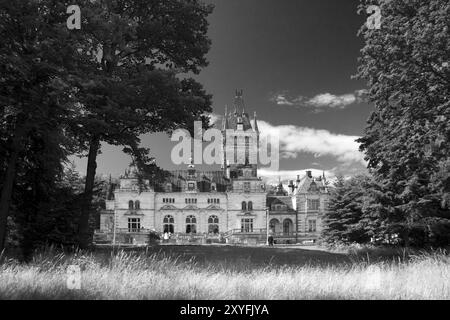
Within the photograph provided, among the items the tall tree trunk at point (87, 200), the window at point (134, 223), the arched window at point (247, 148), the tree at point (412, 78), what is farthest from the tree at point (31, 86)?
the arched window at point (247, 148)

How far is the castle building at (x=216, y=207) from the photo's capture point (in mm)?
61938

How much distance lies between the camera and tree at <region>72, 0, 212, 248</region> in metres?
14.0

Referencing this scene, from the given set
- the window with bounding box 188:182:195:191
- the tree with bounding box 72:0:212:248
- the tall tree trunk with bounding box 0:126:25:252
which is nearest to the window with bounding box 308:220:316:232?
the window with bounding box 188:182:195:191

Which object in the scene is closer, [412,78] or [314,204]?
[412,78]

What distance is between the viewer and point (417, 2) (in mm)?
15289

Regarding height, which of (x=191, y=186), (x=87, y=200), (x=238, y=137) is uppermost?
(x=238, y=137)

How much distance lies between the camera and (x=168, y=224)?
6269cm

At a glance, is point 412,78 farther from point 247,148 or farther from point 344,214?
point 247,148

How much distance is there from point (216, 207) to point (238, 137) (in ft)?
51.7

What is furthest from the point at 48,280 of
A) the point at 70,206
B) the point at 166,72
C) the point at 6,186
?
the point at 166,72

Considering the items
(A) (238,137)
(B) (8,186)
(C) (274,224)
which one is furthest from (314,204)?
(B) (8,186)

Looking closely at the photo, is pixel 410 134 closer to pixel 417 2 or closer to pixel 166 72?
pixel 417 2

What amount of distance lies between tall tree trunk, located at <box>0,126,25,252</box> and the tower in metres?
54.9

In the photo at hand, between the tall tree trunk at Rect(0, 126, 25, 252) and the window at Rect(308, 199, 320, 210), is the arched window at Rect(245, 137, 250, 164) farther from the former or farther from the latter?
the tall tree trunk at Rect(0, 126, 25, 252)
